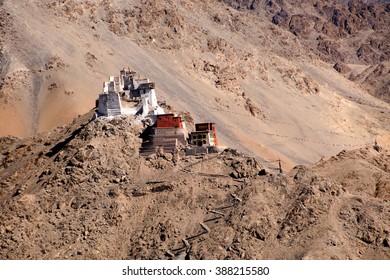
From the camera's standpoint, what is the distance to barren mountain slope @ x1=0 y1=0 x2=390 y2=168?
9744 centimetres

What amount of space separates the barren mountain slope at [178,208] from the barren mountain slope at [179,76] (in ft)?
119

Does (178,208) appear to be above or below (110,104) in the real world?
below

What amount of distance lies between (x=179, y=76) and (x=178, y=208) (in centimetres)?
6630

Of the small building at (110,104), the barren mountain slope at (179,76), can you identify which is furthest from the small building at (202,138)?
the barren mountain slope at (179,76)

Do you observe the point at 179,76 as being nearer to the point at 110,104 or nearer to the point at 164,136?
the point at 110,104

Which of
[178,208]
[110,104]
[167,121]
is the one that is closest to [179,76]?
[110,104]

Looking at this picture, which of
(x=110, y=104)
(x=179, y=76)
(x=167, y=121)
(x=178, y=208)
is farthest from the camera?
(x=179, y=76)

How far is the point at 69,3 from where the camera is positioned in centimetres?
12012

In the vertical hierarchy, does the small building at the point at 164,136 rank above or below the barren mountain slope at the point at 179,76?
above

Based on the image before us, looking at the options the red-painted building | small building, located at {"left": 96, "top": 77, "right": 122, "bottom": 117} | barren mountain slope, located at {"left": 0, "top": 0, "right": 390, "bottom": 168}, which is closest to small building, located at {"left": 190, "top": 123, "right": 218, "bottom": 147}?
the red-painted building

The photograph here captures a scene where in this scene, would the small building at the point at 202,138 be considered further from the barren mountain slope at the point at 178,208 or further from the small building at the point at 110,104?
the small building at the point at 110,104

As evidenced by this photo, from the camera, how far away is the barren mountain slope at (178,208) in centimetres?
4262

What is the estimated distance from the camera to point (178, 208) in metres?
48.0
